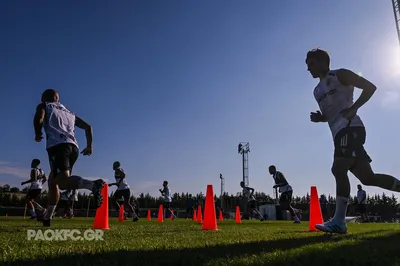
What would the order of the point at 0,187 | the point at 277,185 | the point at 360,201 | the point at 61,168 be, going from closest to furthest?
the point at 61,168
the point at 277,185
the point at 360,201
the point at 0,187

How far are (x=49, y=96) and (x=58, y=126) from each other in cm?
75

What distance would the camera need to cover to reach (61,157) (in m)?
5.83

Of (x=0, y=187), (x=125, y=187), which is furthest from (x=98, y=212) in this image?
(x=0, y=187)

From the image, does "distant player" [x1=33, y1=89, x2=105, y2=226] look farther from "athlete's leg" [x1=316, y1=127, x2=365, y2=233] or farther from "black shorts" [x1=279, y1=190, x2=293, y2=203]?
"black shorts" [x1=279, y1=190, x2=293, y2=203]

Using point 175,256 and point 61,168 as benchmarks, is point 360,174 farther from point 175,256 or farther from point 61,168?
point 61,168

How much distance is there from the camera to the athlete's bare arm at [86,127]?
21.2 feet

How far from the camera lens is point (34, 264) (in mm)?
2131

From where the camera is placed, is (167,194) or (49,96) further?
(167,194)

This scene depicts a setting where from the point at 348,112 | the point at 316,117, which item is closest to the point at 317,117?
the point at 316,117

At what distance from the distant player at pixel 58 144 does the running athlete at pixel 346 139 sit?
3.53 metres

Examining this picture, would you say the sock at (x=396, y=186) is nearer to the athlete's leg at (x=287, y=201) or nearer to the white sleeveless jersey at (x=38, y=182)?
the athlete's leg at (x=287, y=201)

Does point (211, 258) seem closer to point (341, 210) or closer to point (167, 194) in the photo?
point (341, 210)

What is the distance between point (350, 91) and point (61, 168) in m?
4.77

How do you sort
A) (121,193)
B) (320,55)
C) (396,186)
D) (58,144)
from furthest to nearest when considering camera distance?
(121,193) < (58,144) < (320,55) < (396,186)
